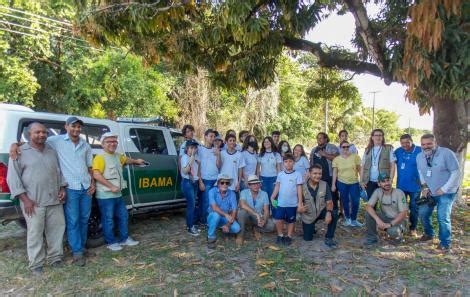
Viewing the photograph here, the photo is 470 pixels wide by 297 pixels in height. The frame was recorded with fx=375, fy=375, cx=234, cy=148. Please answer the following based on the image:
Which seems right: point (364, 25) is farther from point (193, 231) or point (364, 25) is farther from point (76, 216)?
point (76, 216)

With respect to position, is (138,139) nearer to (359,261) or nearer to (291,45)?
(291,45)

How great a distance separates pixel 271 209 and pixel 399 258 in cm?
197

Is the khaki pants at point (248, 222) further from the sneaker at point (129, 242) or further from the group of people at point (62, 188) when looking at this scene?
the group of people at point (62, 188)

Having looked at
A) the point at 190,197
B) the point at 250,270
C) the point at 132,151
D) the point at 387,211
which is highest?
the point at 132,151

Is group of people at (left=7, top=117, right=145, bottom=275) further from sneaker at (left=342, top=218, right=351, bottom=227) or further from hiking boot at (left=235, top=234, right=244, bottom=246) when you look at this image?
sneaker at (left=342, top=218, right=351, bottom=227)

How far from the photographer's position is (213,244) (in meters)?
5.40

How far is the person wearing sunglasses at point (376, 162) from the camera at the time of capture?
5.88 meters

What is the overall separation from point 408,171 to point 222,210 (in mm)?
2913

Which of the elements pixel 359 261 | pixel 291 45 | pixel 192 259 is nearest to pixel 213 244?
pixel 192 259

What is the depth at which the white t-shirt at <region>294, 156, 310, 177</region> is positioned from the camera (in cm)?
641

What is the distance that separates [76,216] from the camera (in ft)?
15.5

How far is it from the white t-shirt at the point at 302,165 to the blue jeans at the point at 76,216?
11.0ft

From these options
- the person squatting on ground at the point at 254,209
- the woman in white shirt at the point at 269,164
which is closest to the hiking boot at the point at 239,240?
the person squatting on ground at the point at 254,209

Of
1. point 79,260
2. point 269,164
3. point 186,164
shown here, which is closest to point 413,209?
point 269,164
